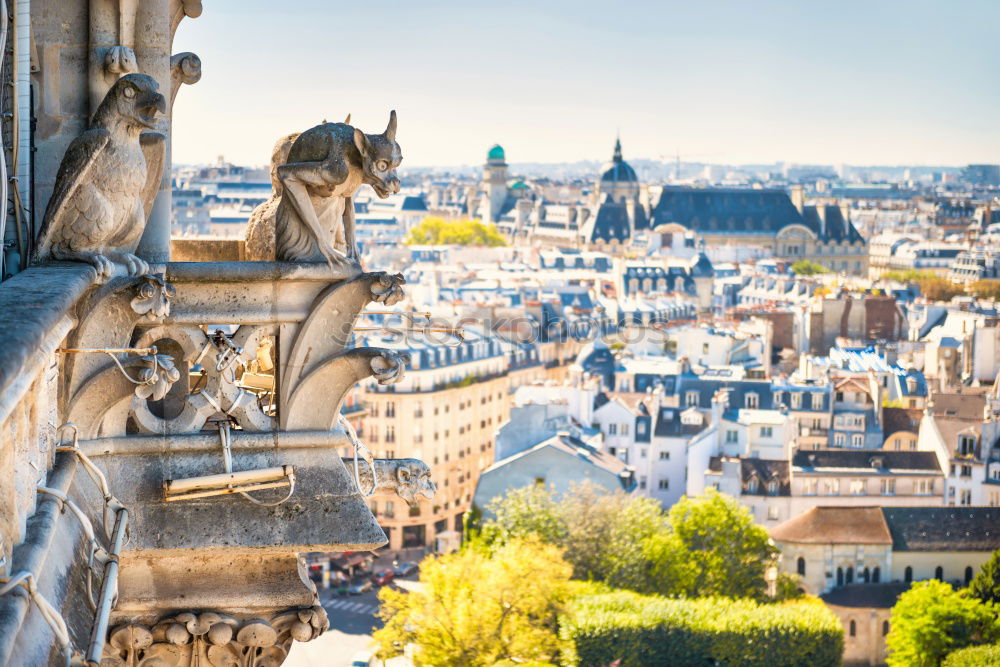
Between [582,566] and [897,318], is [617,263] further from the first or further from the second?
[582,566]

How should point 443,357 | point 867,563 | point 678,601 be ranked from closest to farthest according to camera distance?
point 678,601 < point 867,563 < point 443,357

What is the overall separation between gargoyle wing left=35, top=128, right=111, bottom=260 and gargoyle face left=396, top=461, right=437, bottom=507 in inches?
78.9

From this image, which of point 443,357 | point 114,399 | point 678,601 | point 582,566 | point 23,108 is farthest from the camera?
point 443,357

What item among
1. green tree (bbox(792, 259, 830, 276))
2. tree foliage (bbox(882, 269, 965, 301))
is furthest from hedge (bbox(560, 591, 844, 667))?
green tree (bbox(792, 259, 830, 276))

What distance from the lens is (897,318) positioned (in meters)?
107

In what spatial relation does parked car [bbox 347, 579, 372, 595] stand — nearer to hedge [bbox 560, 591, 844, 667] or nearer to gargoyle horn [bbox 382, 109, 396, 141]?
hedge [bbox 560, 591, 844, 667]

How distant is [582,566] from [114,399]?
43.7m

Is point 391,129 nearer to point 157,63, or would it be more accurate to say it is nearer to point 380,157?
point 380,157

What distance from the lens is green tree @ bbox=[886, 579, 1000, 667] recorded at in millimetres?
47406

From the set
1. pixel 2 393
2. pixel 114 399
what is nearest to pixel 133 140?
pixel 114 399

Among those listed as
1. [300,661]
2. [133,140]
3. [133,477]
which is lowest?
[300,661]

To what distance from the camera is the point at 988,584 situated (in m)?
51.4

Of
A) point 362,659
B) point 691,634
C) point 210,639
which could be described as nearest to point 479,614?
point 691,634

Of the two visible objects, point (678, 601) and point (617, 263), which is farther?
point (617, 263)
